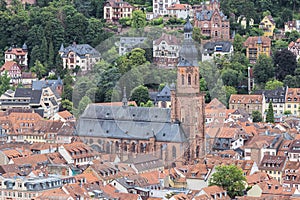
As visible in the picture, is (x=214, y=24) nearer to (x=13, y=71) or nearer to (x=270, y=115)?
(x=13, y=71)

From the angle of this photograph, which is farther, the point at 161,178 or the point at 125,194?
the point at 161,178

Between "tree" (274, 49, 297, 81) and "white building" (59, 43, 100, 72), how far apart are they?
59.7 ft

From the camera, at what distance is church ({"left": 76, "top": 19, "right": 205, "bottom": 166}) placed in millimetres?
98688

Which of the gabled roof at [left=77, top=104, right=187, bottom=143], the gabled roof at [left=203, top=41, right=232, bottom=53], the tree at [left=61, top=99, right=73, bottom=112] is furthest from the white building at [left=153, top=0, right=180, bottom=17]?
the gabled roof at [left=77, top=104, right=187, bottom=143]

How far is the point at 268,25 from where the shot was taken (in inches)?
5512

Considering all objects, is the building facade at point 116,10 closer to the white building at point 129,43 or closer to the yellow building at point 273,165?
the white building at point 129,43

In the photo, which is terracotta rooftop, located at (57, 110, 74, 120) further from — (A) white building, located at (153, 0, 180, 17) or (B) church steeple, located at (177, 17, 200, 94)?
(A) white building, located at (153, 0, 180, 17)

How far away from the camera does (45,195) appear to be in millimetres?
79812

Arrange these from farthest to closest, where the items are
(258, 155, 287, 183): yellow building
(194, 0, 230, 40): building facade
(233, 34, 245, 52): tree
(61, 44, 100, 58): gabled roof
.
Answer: (194, 0, 230, 40): building facade → (61, 44, 100, 58): gabled roof → (233, 34, 245, 52): tree → (258, 155, 287, 183): yellow building

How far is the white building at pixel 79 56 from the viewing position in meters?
134

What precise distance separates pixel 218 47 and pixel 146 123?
33219 mm

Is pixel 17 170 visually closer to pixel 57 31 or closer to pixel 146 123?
pixel 146 123

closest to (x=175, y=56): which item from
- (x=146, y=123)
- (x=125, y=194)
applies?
(x=146, y=123)

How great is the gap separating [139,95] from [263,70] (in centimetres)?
1447
